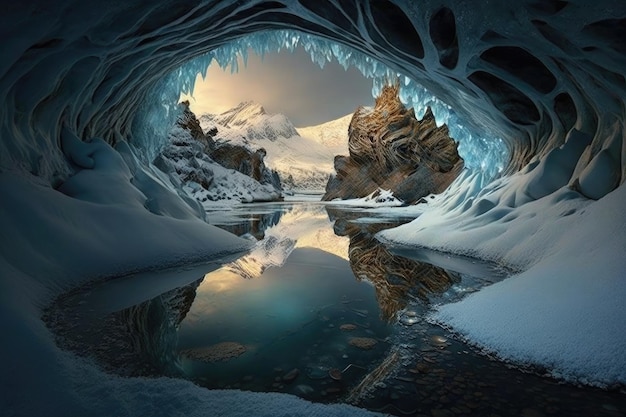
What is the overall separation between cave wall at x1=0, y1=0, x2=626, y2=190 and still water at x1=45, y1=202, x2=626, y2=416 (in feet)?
9.66

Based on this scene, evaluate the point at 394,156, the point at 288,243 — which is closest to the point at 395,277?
the point at 288,243

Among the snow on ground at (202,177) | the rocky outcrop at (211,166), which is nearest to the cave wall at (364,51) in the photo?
the rocky outcrop at (211,166)

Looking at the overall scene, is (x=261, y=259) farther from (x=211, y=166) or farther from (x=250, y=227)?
(x=211, y=166)

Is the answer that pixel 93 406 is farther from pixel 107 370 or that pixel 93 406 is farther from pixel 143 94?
pixel 143 94

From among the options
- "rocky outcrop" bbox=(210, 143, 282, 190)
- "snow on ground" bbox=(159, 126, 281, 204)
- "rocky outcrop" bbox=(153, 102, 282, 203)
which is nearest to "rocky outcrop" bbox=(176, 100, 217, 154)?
"rocky outcrop" bbox=(153, 102, 282, 203)

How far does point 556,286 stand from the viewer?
9.52ft

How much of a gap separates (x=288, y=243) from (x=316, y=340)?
517 centimetres

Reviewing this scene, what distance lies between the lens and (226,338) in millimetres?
2623

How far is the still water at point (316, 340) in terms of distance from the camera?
1.83 meters

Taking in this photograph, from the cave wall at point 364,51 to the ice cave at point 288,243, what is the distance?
3 cm

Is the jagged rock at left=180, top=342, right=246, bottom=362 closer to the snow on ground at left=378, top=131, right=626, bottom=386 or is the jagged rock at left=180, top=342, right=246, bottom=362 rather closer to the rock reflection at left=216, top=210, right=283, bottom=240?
the snow on ground at left=378, top=131, right=626, bottom=386

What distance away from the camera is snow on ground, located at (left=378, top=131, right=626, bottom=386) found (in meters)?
2.11

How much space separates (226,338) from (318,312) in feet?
3.17

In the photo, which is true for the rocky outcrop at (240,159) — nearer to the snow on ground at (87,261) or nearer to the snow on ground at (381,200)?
the snow on ground at (381,200)
